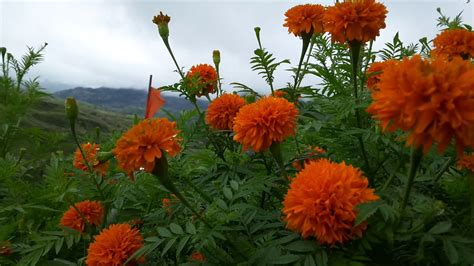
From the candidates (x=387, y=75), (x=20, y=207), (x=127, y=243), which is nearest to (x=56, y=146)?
(x=20, y=207)

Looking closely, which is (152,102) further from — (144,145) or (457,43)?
(457,43)

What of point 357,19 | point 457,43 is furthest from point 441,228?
point 457,43

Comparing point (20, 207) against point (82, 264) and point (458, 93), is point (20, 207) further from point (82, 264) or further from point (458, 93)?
point (458, 93)

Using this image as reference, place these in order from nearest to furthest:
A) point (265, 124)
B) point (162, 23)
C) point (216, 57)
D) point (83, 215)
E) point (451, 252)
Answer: point (451, 252), point (265, 124), point (83, 215), point (162, 23), point (216, 57)

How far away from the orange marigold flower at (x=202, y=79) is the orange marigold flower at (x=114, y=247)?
70 cm

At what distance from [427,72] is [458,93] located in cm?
8

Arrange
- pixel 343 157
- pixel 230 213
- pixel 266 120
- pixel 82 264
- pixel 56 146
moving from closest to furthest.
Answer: pixel 230 213
pixel 266 120
pixel 343 157
pixel 82 264
pixel 56 146

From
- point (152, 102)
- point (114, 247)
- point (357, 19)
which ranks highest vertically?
point (357, 19)

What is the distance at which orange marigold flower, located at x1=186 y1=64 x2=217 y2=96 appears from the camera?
1.86 m

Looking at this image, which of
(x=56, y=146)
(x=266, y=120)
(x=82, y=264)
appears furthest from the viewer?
(x=56, y=146)

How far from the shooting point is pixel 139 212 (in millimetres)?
1750

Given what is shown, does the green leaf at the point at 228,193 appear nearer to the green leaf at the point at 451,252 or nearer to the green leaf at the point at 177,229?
the green leaf at the point at 177,229

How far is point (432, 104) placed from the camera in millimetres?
765

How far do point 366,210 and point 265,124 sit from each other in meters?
0.44
